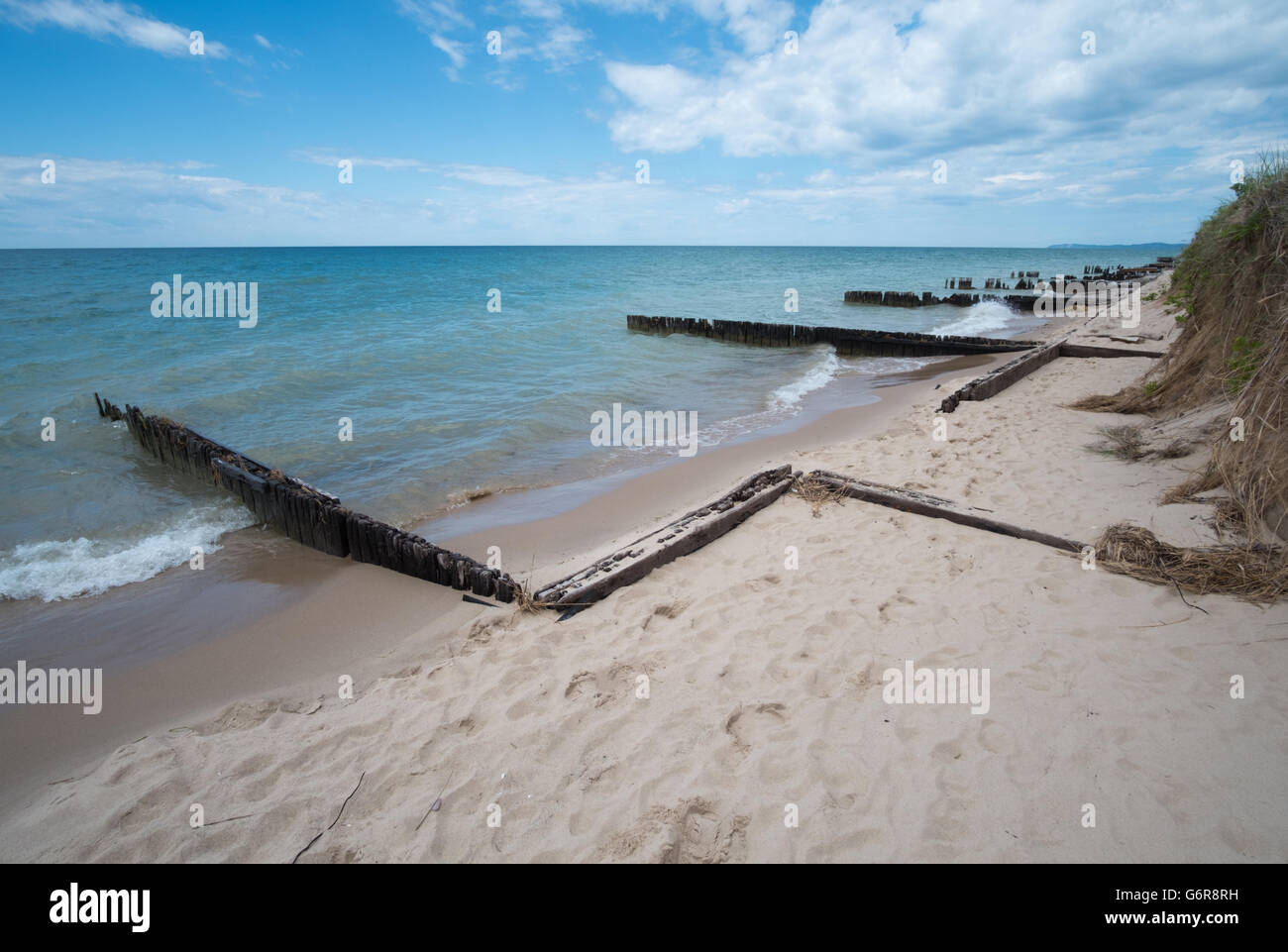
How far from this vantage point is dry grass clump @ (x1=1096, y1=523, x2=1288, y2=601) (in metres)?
4.40

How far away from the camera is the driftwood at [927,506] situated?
17.9 feet

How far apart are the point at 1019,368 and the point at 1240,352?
6368 mm

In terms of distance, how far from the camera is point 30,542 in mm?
7590

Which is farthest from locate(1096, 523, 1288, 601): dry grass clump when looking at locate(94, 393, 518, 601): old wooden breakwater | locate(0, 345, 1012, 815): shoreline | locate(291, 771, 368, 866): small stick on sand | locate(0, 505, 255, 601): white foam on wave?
locate(0, 505, 255, 601): white foam on wave

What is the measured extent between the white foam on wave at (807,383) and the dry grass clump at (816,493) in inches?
287

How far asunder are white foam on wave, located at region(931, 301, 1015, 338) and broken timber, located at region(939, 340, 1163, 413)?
600 centimetres

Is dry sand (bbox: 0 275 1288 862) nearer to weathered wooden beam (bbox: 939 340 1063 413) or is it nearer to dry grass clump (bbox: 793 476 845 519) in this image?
dry grass clump (bbox: 793 476 845 519)

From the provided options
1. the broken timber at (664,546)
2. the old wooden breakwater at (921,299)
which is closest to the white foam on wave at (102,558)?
the broken timber at (664,546)

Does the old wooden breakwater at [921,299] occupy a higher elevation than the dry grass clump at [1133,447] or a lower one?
higher

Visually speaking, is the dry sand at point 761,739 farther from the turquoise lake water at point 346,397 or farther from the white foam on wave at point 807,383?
the white foam on wave at point 807,383

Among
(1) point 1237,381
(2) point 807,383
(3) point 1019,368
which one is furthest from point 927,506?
(2) point 807,383

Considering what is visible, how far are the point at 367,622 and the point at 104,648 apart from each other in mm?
2245

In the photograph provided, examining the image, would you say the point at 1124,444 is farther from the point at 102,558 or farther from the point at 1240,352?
the point at 102,558
